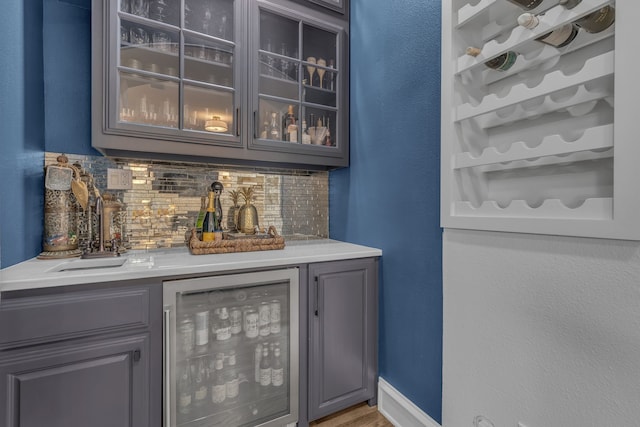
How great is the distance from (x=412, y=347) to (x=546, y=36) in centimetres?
136

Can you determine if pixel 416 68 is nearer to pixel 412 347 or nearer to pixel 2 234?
pixel 412 347

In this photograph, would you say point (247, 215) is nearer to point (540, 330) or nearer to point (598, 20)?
point (540, 330)

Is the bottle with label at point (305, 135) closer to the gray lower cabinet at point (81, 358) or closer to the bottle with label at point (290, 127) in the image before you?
the bottle with label at point (290, 127)

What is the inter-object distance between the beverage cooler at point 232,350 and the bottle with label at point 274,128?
2.69 ft

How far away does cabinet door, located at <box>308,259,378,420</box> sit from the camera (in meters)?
1.53

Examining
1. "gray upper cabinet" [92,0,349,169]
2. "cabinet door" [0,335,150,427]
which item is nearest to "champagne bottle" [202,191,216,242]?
"gray upper cabinet" [92,0,349,169]

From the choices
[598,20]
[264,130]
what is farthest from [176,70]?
[598,20]

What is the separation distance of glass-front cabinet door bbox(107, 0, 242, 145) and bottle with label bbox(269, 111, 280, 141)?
211mm

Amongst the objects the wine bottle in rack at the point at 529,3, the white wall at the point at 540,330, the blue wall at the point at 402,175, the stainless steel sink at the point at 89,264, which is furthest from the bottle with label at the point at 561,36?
the stainless steel sink at the point at 89,264

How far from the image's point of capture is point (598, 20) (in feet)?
2.72

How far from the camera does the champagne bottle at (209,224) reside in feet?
5.61

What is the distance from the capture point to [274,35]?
178 centimetres

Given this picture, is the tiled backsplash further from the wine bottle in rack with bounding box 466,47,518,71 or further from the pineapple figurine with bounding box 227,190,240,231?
the wine bottle in rack with bounding box 466,47,518,71

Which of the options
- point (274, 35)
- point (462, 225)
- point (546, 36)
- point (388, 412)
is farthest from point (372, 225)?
point (274, 35)
